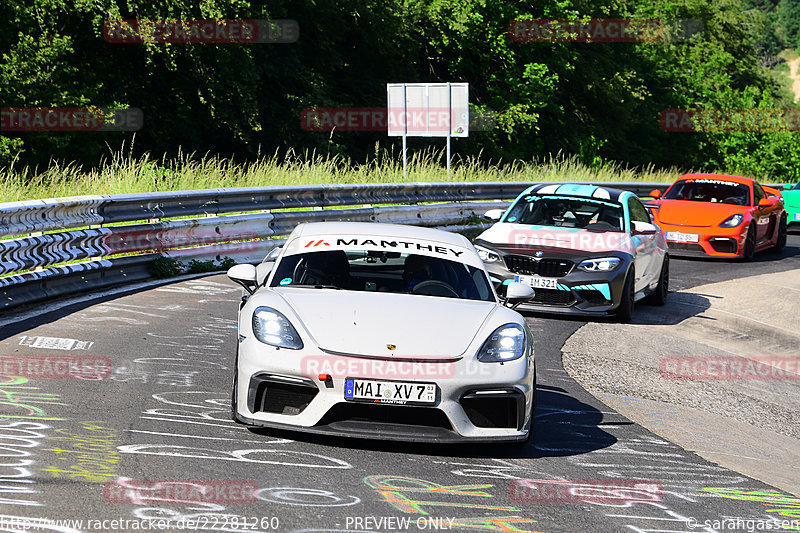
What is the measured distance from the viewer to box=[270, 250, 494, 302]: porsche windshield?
7.36 m

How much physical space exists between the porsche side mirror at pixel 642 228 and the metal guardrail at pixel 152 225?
526 centimetres

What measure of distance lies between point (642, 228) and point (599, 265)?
1.27 meters

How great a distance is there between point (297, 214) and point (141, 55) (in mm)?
16198

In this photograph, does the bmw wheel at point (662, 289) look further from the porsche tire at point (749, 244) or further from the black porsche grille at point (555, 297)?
the porsche tire at point (749, 244)

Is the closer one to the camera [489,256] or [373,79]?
[489,256]

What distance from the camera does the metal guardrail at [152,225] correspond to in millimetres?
10906

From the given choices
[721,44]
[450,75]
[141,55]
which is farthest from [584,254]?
[721,44]

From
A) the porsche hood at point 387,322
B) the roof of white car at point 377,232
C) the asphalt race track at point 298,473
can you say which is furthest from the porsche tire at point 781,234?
the porsche hood at point 387,322

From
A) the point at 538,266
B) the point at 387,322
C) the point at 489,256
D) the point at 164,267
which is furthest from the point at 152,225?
the point at 387,322

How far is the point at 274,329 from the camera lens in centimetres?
645

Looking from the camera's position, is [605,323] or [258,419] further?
[605,323]

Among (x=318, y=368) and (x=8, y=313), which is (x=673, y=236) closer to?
(x=8, y=313)

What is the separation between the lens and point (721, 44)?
6425 centimetres

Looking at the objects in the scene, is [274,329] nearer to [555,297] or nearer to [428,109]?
[555,297]
